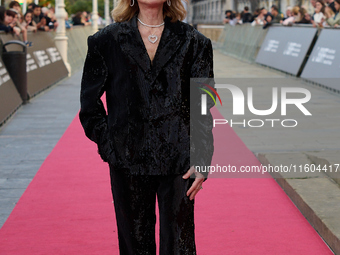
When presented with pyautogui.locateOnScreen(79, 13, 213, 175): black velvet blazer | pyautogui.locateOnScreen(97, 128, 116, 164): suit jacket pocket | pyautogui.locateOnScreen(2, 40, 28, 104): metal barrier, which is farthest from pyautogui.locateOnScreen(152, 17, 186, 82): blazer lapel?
pyautogui.locateOnScreen(2, 40, 28, 104): metal barrier

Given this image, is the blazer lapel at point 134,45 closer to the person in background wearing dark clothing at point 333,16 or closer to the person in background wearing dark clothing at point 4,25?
the person in background wearing dark clothing at point 4,25

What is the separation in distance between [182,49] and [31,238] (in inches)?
102

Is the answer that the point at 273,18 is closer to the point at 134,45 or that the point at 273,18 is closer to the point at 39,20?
the point at 39,20

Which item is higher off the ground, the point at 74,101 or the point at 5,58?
the point at 5,58

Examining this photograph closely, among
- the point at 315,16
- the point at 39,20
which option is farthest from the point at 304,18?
the point at 39,20

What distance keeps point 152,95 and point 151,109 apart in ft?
0.20

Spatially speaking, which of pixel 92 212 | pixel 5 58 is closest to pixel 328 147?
pixel 92 212

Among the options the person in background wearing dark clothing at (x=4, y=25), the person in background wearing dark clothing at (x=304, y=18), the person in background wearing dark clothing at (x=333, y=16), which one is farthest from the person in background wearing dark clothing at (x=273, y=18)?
the person in background wearing dark clothing at (x=4, y=25)

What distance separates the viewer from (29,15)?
16.1 meters

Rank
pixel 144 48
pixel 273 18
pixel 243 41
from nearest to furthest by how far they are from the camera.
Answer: pixel 144 48 < pixel 273 18 < pixel 243 41

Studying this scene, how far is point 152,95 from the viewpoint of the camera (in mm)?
2586

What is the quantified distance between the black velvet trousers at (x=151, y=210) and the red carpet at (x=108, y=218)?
62.9 inches

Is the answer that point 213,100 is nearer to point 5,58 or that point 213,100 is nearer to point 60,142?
point 60,142

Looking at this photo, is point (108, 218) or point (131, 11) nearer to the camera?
point (131, 11)
